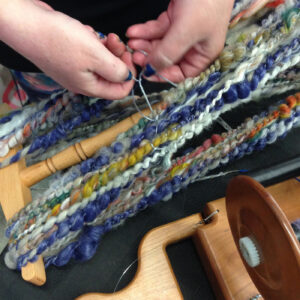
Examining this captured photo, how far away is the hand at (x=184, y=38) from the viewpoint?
0.37 metres

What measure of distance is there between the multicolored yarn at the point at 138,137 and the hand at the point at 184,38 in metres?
0.02

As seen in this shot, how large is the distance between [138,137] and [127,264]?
9.5 inches

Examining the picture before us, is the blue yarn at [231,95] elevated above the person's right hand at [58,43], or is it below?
below

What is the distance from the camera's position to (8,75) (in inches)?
36.4

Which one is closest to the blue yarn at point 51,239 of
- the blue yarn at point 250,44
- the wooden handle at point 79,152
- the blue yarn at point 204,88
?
the wooden handle at point 79,152

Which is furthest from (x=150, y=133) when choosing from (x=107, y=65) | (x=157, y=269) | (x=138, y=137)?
(x=157, y=269)

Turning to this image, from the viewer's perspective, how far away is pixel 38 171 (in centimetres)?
49

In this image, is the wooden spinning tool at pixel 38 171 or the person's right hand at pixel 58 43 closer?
the person's right hand at pixel 58 43

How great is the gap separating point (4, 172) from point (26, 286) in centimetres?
21

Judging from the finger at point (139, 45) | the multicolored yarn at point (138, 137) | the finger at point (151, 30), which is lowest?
the multicolored yarn at point (138, 137)

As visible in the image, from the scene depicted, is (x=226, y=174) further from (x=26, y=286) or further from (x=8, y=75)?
(x=8, y=75)

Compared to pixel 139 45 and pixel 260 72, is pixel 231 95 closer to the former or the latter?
pixel 260 72

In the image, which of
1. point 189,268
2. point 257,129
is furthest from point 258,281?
point 257,129

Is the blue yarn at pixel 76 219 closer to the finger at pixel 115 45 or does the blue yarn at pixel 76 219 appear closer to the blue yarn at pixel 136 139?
the blue yarn at pixel 136 139
